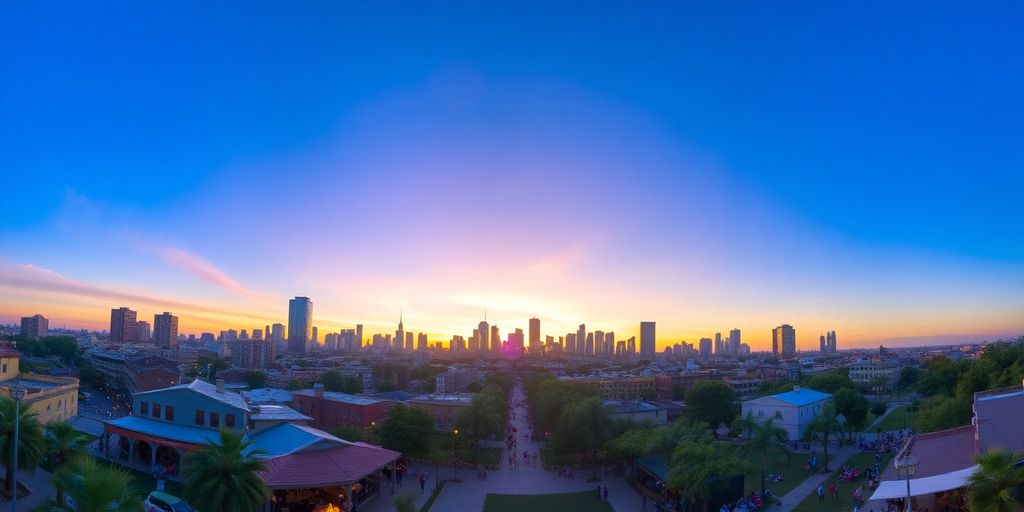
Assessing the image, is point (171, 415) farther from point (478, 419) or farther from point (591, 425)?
point (591, 425)

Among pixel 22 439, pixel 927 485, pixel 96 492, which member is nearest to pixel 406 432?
pixel 22 439

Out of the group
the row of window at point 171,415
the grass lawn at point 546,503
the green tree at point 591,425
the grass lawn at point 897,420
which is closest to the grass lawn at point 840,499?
the grass lawn at point 546,503

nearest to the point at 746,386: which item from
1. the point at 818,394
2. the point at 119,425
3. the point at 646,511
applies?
the point at 818,394

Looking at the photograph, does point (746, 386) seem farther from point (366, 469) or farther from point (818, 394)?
point (366, 469)

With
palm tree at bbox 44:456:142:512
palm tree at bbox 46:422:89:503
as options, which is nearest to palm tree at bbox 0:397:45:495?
palm tree at bbox 46:422:89:503

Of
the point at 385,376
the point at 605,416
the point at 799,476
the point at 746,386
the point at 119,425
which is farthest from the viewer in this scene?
the point at 385,376
